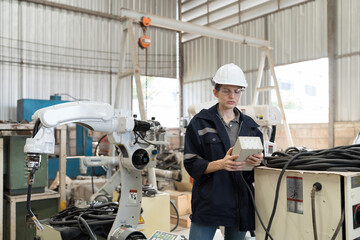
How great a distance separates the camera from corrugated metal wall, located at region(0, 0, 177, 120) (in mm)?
7191

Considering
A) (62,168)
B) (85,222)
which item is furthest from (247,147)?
(62,168)

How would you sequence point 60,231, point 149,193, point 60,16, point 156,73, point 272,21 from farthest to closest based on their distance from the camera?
point 156,73, point 60,16, point 272,21, point 149,193, point 60,231

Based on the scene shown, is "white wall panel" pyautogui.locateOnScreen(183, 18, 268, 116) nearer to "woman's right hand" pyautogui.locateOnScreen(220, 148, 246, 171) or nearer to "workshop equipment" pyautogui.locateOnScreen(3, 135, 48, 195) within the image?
"workshop equipment" pyautogui.locateOnScreen(3, 135, 48, 195)

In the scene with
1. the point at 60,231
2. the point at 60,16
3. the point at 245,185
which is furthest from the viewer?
the point at 60,16

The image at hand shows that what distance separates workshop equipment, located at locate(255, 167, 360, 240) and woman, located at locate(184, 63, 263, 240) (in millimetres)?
134

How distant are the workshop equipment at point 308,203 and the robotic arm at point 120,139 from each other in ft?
2.38

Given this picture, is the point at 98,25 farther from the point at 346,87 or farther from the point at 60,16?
the point at 346,87

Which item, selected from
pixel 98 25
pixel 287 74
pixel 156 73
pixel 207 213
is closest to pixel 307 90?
pixel 287 74

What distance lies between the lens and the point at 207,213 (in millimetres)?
1521

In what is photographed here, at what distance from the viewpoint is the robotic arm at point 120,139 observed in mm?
1411

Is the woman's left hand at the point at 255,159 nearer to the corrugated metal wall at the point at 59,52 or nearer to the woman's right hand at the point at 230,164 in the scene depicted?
the woman's right hand at the point at 230,164

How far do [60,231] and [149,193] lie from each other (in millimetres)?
1322

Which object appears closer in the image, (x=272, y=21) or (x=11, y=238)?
(x=11, y=238)

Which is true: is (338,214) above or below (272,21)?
below
